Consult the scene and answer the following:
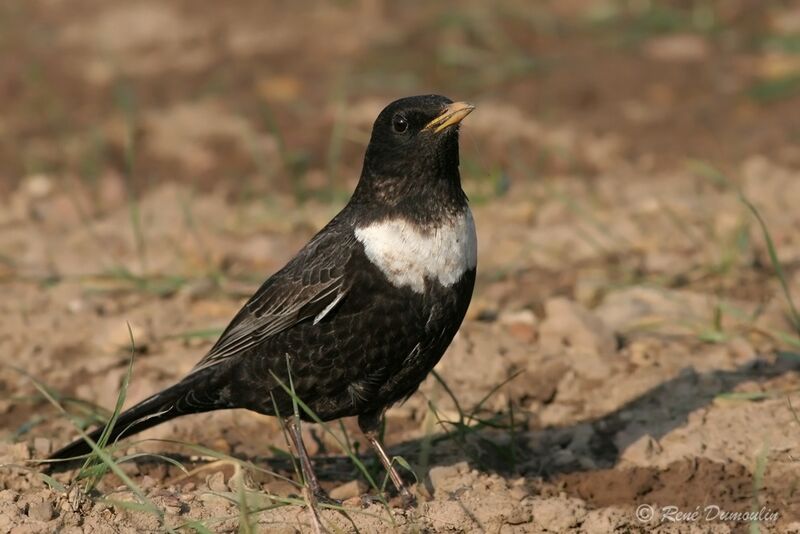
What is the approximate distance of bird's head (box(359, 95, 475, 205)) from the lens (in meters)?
4.57

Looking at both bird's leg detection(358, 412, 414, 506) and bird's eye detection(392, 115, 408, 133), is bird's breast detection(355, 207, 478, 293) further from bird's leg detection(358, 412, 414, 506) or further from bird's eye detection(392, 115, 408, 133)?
bird's leg detection(358, 412, 414, 506)

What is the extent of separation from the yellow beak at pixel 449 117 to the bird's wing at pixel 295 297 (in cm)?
49

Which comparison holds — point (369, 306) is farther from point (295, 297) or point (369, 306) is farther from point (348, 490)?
point (348, 490)

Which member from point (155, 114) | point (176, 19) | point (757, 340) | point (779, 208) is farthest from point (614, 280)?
point (176, 19)

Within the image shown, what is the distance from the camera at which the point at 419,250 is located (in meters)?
4.39

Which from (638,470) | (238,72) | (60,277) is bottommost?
(638,470)

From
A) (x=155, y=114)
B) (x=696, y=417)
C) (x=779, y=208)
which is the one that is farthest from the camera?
(x=155, y=114)

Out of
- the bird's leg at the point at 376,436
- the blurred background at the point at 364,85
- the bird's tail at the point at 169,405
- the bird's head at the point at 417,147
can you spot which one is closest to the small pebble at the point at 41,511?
Result: the bird's tail at the point at 169,405

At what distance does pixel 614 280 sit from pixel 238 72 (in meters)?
4.25

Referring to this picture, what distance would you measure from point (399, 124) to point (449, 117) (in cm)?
19

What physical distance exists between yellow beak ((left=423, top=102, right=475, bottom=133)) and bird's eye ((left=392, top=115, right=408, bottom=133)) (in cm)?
8

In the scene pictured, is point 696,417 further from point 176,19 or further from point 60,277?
point 176,19

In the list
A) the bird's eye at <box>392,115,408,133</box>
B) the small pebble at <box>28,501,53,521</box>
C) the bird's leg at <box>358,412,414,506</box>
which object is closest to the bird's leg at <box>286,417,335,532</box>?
A: the bird's leg at <box>358,412,414,506</box>

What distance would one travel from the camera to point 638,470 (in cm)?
478
